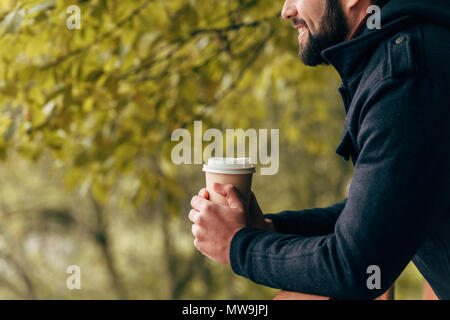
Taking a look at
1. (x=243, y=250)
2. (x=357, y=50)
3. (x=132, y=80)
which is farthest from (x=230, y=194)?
(x=132, y=80)

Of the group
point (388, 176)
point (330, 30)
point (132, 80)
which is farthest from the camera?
point (132, 80)

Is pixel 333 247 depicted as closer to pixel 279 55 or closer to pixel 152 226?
pixel 279 55

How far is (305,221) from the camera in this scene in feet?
5.25

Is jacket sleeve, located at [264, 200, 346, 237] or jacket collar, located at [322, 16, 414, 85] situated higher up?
jacket collar, located at [322, 16, 414, 85]

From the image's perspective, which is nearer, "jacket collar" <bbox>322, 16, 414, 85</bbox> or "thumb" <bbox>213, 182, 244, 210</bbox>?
"jacket collar" <bbox>322, 16, 414, 85</bbox>

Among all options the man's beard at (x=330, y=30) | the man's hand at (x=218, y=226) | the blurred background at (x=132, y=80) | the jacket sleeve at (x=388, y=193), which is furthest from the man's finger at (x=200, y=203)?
the blurred background at (x=132, y=80)

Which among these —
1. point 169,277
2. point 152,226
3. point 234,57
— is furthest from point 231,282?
point 234,57

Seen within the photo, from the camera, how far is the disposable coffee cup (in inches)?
53.2

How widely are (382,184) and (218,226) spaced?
45 centimetres

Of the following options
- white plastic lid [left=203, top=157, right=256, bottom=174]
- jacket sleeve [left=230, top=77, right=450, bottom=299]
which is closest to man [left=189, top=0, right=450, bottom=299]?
jacket sleeve [left=230, top=77, right=450, bottom=299]

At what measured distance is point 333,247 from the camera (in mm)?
1070

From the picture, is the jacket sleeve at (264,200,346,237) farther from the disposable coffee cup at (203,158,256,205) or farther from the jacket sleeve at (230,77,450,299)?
the jacket sleeve at (230,77,450,299)

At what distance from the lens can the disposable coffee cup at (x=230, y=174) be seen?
135cm

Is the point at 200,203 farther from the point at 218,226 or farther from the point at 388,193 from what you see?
the point at 388,193
